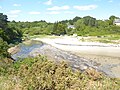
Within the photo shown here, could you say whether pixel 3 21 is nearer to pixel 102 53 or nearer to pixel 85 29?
pixel 85 29

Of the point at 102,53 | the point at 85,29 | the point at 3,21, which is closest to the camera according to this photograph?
the point at 102,53

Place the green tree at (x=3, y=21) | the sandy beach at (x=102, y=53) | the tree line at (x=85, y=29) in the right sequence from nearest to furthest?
the sandy beach at (x=102, y=53) → the green tree at (x=3, y=21) → the tree line at (x=85, y=29)

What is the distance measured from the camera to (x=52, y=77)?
8078 millimetres

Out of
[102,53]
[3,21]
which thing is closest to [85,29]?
[3,21]

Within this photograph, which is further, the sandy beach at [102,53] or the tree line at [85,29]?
the tree line at [85,29]

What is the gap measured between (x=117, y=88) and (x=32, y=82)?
7.87ft

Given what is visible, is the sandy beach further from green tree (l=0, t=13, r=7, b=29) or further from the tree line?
the tree line

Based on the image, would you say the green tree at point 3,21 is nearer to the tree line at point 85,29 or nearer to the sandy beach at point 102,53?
the sandy beach at point 102,53

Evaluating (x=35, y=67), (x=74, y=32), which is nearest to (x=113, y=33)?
(x=74, y=32)

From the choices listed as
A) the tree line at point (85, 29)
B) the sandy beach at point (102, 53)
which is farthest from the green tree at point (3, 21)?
the tree line at point (85, 29)

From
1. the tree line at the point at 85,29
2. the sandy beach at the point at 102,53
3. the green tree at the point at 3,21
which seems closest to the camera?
the sandy beach at the point at 102,53

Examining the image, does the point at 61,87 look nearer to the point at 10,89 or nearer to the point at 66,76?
the point at 66,76

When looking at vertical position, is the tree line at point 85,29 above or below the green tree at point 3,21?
below

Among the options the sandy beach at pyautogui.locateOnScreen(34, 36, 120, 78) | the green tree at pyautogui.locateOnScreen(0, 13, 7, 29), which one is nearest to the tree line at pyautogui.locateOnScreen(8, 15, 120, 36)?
the green tree at pyautogui.locateOnScreen(0, 13, 7, 29)
